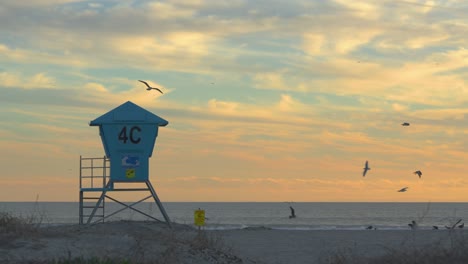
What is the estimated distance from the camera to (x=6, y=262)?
61.1ft

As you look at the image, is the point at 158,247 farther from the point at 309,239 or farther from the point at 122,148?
the point at 309,239

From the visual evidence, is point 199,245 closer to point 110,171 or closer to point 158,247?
point 158,247

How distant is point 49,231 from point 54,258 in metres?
4.36

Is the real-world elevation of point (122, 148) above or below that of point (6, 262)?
above

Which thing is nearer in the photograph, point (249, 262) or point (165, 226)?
point (249, 262)

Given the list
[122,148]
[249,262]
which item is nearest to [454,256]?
[249,262]

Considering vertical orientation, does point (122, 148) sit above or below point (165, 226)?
above

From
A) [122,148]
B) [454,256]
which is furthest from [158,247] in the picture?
[122,148]

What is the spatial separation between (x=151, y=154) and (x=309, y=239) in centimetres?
874

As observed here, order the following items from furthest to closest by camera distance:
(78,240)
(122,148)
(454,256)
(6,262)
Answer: (122,148) → (78,240) → (454,256) → (6,262)

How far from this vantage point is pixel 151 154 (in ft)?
107

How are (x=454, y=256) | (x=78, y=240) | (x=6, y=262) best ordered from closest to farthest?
(x=6, y=262) → (x=454, y=256) → (x=78, y=240)

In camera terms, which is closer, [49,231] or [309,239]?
[49,231]

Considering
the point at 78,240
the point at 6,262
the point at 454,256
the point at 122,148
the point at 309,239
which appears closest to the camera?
the point at 6,262
